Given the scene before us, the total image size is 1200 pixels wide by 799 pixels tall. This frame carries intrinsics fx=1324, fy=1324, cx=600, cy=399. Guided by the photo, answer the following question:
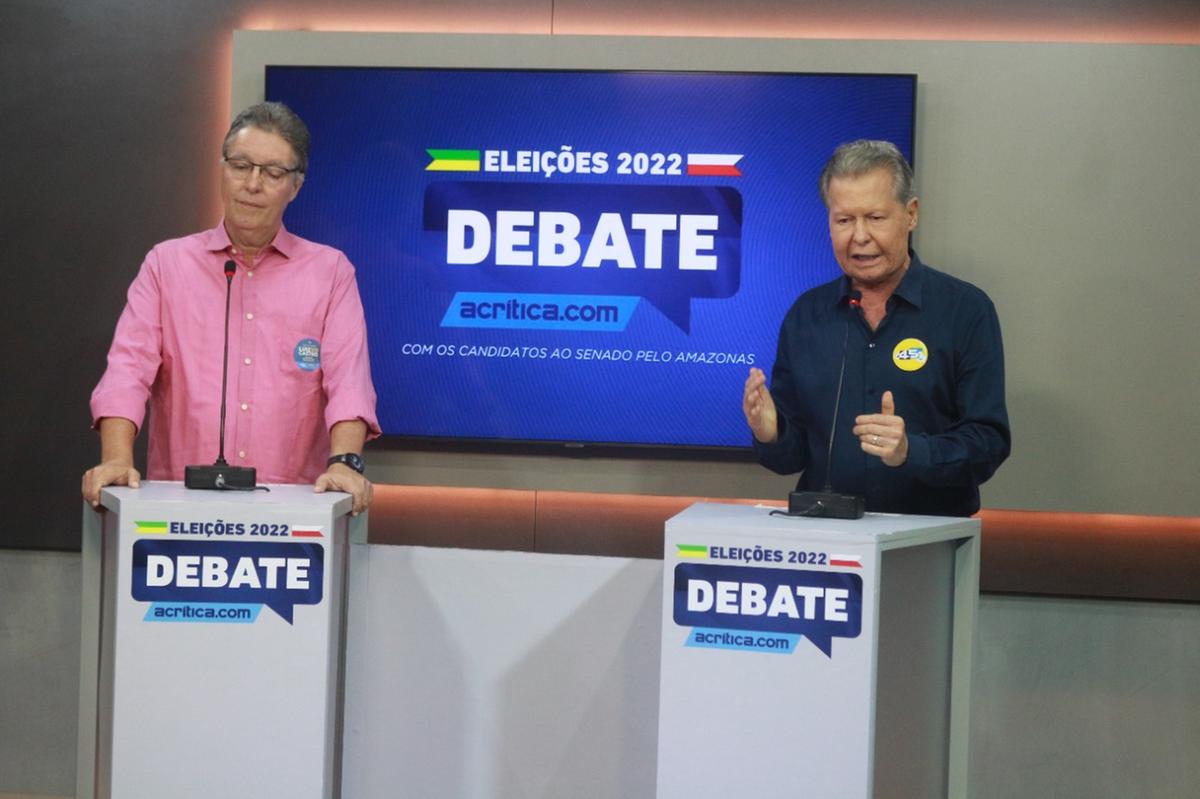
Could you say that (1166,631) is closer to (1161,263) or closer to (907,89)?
(1161,263)

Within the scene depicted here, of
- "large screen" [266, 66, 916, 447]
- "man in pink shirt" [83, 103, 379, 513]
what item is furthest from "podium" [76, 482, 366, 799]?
"large screen" [266, 66, 916, 447]

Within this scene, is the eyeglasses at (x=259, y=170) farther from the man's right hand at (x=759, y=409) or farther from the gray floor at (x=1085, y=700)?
the gray floor at (x=1085, y=700)

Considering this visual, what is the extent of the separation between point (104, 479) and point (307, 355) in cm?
63

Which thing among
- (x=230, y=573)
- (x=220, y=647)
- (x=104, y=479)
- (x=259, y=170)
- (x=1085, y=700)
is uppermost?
(x=259, y=170)

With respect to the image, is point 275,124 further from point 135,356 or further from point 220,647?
point 220,647

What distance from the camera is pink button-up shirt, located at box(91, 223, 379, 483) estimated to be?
9.29 feet

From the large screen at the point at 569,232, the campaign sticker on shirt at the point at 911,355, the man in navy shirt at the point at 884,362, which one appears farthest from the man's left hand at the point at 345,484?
the large screen at the point at 569,232

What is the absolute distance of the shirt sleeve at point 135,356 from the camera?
2672 millimetres

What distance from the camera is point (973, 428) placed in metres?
2.58

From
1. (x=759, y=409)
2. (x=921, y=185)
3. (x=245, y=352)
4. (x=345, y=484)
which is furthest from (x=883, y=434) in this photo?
(x=921, y=185)

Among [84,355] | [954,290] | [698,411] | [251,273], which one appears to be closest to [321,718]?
[251,273]

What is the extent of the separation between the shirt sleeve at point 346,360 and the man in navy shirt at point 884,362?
819 mm

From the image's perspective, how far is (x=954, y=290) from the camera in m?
2.71

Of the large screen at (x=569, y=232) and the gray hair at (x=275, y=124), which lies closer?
the gray hair at (x=275, y=124)
